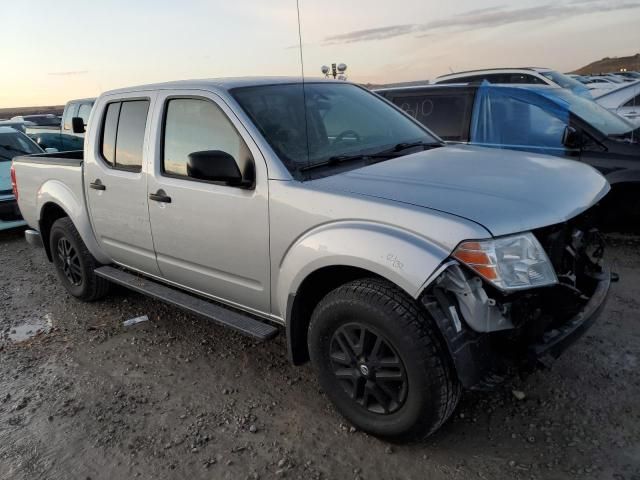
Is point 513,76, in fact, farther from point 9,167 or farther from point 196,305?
point 196,305

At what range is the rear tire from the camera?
4.70m

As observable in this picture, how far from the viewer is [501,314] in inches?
91.3

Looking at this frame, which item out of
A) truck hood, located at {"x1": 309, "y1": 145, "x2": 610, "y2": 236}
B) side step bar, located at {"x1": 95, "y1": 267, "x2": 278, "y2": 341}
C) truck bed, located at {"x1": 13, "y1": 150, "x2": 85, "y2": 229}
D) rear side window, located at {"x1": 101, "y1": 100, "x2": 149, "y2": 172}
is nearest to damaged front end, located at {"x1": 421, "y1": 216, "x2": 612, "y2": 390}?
truck hood, located at {"x1": 309, "y1": 145, "x2": 610, "y2": 236}

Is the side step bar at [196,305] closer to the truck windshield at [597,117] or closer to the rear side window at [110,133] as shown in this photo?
the rear side window at [110,133]

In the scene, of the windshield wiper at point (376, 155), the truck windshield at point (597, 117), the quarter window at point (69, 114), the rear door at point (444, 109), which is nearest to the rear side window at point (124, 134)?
the windshield wiper at point (376, 155)

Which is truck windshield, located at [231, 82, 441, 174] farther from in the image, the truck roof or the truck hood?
the truck hood

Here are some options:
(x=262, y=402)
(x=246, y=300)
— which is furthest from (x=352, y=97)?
(x=262, y=402)

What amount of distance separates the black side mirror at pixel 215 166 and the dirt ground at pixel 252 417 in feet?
4.43

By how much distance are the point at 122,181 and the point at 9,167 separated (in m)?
5.54

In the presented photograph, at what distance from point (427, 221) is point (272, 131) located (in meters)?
1.22

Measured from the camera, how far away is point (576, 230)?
2.76 metres

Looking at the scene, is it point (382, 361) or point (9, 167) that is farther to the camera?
point (9, 167)

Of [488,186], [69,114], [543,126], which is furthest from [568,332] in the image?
[69,114]

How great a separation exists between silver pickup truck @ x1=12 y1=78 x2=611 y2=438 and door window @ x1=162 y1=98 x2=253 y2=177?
0.04 feet
